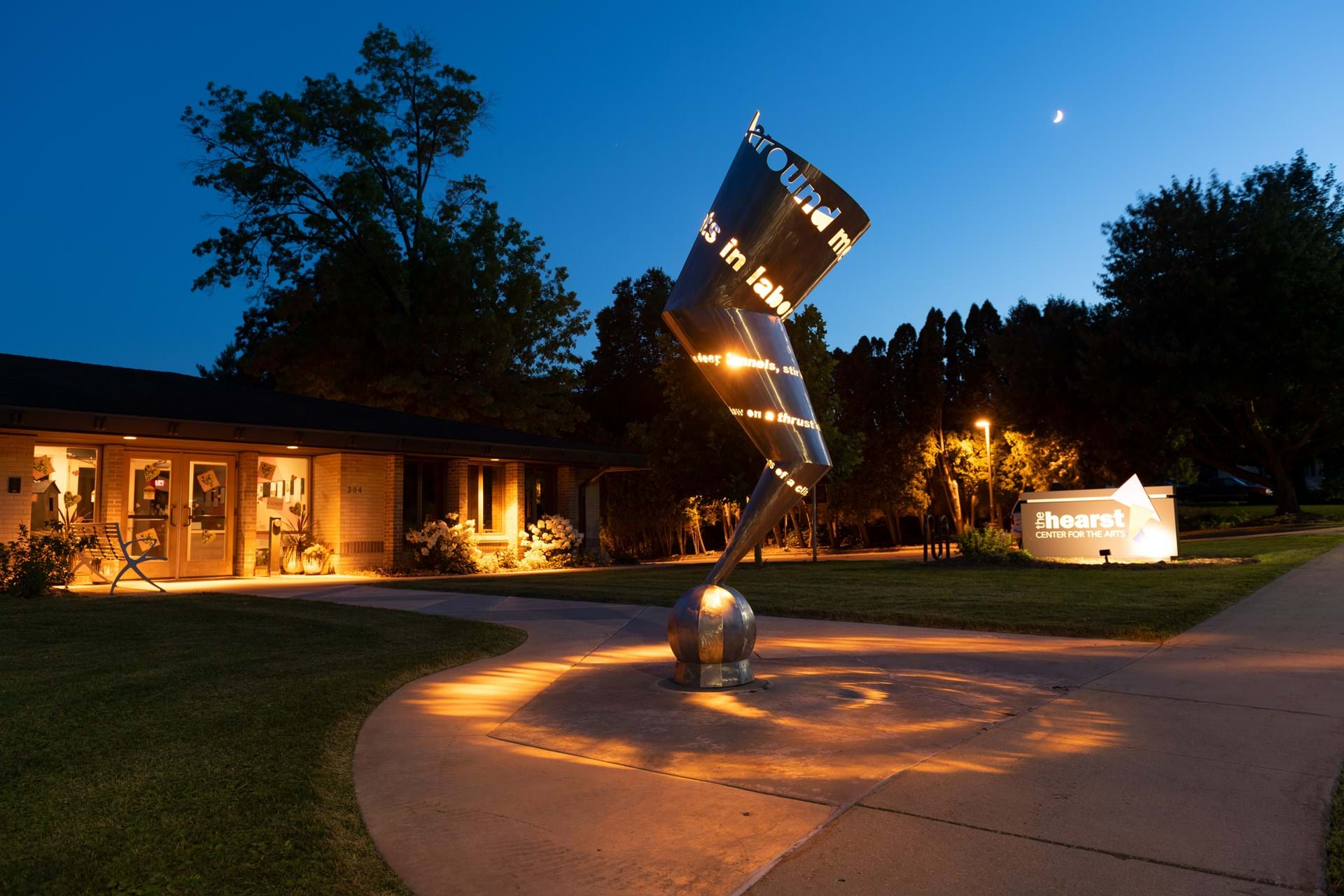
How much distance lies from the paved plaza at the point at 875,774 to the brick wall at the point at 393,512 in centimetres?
1115

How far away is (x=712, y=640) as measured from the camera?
5832 mm

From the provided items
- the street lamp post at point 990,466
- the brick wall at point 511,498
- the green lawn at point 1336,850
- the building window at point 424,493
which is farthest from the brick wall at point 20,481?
the street lamp post at point 990,466

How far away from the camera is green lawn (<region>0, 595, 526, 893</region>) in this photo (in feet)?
9.63

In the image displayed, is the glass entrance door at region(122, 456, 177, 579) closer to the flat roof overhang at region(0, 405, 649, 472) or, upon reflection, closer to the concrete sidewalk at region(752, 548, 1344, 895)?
the flat roof overhang at region(0, 405, 649, 472)

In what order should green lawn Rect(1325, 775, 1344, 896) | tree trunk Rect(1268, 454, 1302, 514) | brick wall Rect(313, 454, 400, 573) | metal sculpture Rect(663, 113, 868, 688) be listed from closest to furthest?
green lawn Rect(1325, 775, 1344, 896) < metal sculpture Rect(663, 113, 868, 688) < brick wall Rect(313, 454, 400, 573) < tree trunk Rect(1268, 454, 1302, 514)

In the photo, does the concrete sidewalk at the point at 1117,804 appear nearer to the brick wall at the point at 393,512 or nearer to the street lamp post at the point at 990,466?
the brick wall at the point at 393,512

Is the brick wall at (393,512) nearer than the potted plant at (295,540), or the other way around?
the potted plant at (295,540)

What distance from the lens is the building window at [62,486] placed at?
1366 centimetres

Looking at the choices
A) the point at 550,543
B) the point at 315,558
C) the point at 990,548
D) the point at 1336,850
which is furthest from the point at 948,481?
the point at 1336,850

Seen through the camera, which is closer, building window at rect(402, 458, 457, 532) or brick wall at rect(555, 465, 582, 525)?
building window at rect(402, 458, 457, 532)

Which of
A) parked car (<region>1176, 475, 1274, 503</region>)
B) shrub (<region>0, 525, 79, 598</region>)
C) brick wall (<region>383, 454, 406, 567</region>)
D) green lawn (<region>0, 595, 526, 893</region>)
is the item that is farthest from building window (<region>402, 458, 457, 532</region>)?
parked car (<region>1176, 475, 1274, 503</region>)

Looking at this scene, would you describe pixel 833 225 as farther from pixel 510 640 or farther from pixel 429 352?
pixel 429 352

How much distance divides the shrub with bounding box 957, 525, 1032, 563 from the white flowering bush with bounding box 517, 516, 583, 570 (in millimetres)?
8830

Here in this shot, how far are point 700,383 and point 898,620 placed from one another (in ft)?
42.0
